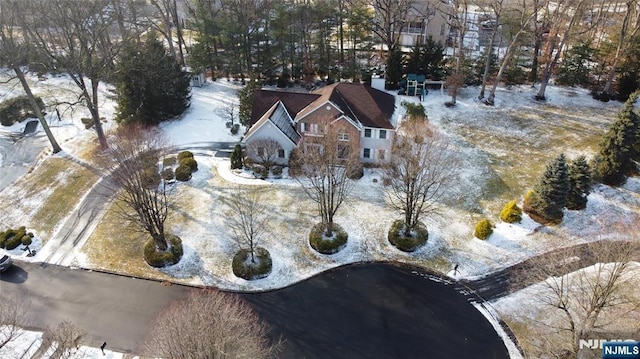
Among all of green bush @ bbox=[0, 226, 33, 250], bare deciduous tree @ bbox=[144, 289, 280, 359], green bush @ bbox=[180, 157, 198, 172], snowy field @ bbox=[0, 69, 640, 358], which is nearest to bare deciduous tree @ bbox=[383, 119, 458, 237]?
snowy field @ bbox=[0, 69, 640, 358]

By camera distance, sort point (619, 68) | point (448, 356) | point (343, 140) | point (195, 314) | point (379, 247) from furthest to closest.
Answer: point (619, 68) → point (343, 140) → point (379, 247) → point (448, 356) → point (195, 314)

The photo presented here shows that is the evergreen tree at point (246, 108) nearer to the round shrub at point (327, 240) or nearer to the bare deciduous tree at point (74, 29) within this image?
the bare deciduous tree at point (74, 29)

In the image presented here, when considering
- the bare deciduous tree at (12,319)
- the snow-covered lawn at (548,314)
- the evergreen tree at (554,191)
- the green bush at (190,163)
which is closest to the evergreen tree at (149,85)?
the green bush at (190,163)

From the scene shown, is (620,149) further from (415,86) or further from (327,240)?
(327,240)

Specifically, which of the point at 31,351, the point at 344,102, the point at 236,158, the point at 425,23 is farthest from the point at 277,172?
the point at 425,23

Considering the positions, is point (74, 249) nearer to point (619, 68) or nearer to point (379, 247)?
point (379, 247)

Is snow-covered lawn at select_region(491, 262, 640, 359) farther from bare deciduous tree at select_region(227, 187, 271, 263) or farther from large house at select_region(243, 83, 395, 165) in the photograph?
large house at select_region(243, 83, 395, 165)

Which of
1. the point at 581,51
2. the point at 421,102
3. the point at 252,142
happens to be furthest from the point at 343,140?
the point at 581,51
